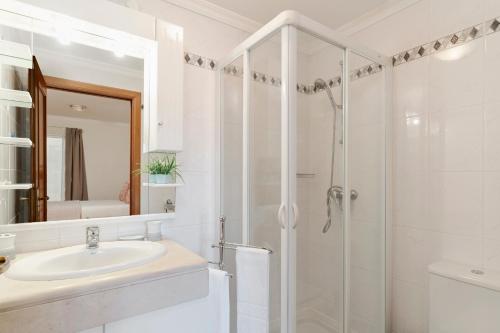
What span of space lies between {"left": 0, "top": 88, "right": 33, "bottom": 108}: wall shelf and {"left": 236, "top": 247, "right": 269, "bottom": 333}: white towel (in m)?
1.20

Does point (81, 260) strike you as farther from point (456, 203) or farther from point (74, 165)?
point (456, 203)

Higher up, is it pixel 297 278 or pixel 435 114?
pixel 435 114

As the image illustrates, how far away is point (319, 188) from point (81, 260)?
1.22 meters

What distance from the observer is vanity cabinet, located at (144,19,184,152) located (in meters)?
1.51

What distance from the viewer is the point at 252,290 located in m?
1.35

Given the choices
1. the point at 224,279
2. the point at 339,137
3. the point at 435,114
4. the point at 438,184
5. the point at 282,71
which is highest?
the point at 282,71

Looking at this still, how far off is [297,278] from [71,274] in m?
0.95

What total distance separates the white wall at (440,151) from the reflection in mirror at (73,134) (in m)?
1.59

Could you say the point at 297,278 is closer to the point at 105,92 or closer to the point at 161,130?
the point at 161,130

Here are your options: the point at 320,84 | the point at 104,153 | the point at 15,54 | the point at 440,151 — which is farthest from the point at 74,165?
the point at 440,151

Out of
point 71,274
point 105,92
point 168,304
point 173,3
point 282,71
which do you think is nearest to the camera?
point 71,274

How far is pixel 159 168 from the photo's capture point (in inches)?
60.2

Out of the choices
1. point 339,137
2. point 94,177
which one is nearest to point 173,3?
point 94,177

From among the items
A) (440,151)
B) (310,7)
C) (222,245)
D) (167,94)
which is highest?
(310,7)
